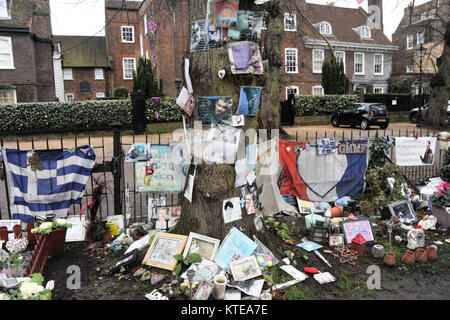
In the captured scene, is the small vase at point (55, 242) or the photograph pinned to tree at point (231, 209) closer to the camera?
the photograph pinned to tree at point (231, 209)

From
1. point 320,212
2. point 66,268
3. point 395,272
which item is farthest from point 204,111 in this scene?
point 320,212

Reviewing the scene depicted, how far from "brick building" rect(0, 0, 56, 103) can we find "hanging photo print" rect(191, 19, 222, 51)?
2308 centimetres

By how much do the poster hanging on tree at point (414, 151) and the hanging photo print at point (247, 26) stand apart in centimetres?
456

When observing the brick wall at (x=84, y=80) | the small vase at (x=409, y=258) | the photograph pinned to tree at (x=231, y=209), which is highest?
the brick wall at (x=84, y=80)

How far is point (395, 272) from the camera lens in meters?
4.04

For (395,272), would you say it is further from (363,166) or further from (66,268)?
(66,268)

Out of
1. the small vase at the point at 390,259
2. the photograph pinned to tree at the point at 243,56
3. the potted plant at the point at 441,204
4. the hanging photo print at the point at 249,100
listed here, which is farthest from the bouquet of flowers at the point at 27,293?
the potted plant at the point at 441,204

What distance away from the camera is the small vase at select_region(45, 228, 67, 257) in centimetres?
423

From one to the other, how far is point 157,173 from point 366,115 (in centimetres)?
1657

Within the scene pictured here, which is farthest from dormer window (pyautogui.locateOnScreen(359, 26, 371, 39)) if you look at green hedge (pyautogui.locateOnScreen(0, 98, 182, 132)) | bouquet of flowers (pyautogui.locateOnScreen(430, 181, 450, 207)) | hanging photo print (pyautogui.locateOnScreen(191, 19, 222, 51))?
hanging photo print (pyautogui.locateOnScreen(191, 19, 222, 51))

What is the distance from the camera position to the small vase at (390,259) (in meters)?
4.12

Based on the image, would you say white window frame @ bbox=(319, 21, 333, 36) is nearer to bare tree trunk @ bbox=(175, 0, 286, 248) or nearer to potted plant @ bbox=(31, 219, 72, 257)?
bare tree trunk @ bbox=(175, 0, 286, 248)

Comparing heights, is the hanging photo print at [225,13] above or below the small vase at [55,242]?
above

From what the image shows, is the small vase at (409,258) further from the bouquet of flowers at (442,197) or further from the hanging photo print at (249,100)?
the hanging photo print at (249,100)
